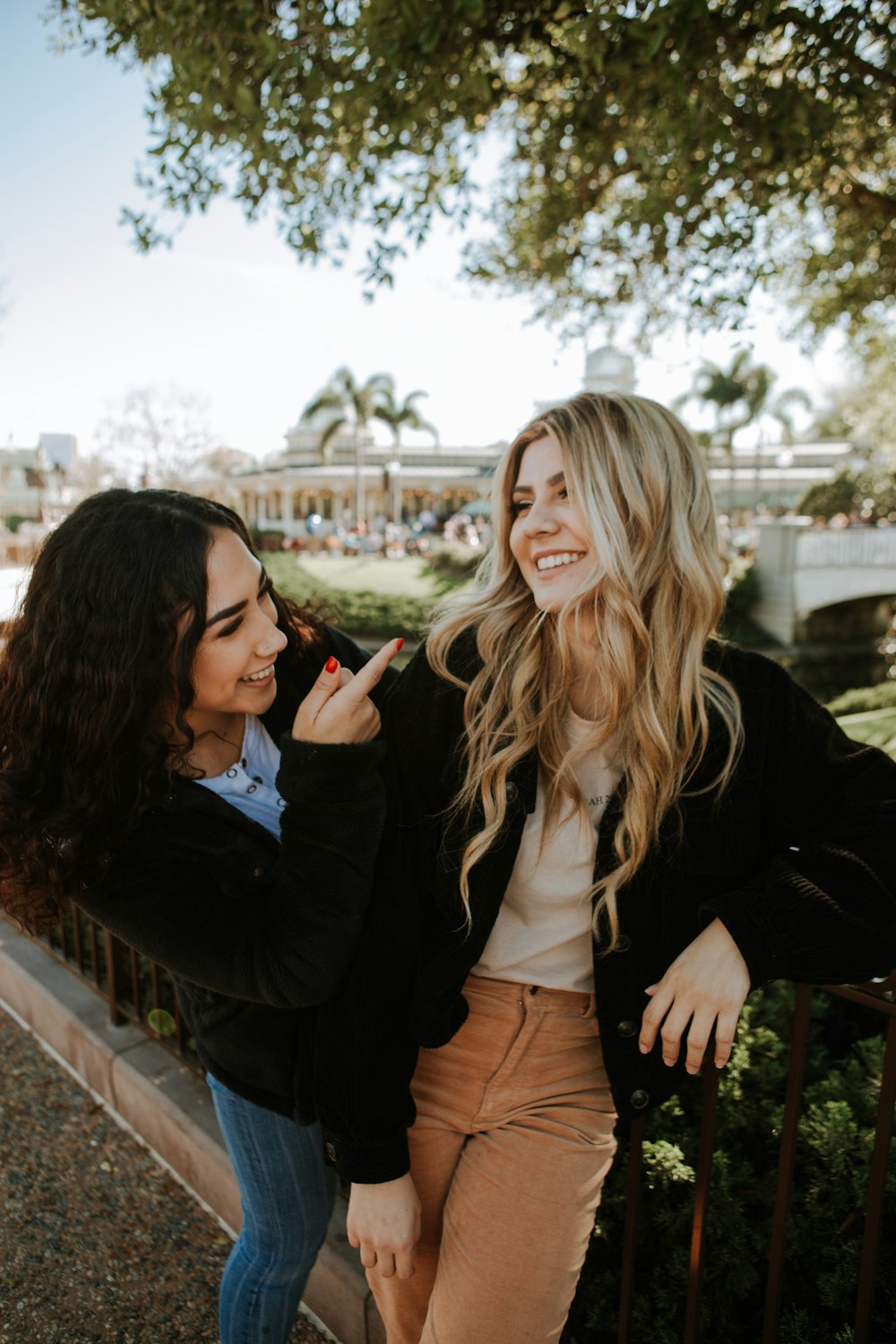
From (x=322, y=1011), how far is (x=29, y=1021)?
3255mm

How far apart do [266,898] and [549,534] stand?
39.9 inches

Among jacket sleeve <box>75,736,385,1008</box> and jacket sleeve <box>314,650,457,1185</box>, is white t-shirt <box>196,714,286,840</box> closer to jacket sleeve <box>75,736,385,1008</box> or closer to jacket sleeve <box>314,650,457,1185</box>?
jacket sleeve <box>75,736,385,1008</box>

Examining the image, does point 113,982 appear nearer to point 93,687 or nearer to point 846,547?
point 93,687

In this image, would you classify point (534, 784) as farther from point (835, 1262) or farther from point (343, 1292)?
point (343, 1292)

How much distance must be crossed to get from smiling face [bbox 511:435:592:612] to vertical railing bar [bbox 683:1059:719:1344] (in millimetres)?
1084

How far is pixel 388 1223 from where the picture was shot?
5.61 feet

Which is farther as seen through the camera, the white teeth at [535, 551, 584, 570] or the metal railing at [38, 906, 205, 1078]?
the metal railing at [38, 906, 205, 1078]

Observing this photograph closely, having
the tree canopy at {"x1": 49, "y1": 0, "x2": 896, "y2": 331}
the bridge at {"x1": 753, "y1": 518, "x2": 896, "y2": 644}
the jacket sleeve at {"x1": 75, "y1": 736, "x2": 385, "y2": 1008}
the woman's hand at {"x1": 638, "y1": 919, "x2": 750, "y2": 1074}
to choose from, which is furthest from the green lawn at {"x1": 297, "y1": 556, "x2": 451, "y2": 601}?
the woman's hand at {"x1": 638, "y1": 919, "x2": 750, "y2": 1074}

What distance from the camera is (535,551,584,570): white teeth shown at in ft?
6.24

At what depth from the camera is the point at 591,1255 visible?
2.35m

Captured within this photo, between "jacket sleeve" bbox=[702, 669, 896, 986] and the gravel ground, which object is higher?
"jacket sleeve" bbox=[702, 669, 896, 986]

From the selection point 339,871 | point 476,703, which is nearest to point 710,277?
point 476,703

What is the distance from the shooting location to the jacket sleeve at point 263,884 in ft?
5.58

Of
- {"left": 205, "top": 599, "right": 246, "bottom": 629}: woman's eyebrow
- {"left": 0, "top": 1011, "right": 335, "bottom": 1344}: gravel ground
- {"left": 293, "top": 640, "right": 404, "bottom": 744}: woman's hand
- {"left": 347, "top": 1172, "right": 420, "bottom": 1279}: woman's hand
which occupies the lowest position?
{"left": 0, "top": 1011, "right": 335, "bottom": 1344}: gravel ground
